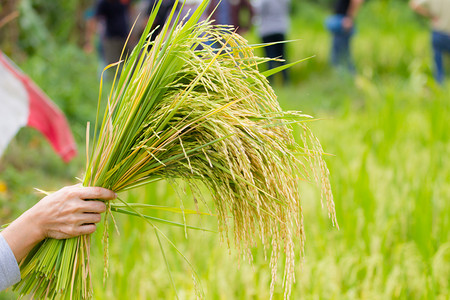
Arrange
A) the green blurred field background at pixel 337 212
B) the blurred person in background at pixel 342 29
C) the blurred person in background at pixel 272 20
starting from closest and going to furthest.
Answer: the green blurred field background at pixel 337 212 → the blurred person in background at pixel 272 20 → the blurred person in background at pixel 342 29

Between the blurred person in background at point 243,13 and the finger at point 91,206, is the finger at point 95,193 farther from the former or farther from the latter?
the blurred person in background at point 243,13

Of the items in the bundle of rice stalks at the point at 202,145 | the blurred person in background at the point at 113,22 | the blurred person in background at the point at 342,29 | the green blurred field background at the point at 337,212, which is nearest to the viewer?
the bundle of rice stalks at the point at 202,145

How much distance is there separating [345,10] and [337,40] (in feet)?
1.41

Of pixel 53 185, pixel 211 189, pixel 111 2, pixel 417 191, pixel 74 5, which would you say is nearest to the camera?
Answer: pixel 211 189

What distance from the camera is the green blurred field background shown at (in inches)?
89.3

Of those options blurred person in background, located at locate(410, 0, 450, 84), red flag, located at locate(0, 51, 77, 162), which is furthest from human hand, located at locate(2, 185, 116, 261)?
blurred person in background, located at locate(410, 0, 450, 84)

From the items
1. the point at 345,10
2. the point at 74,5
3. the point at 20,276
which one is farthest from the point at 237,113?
the point at 74,5

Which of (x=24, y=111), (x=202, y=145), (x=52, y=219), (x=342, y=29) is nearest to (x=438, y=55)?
(x=342, y=29)

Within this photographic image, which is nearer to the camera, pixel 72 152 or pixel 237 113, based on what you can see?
pixel 237 113

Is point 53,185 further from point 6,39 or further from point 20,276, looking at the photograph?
point 20,276

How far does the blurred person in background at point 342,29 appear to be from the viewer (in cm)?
693

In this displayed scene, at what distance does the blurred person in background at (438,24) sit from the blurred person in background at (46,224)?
16.5 ft

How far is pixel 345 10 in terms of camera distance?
6.98 meters

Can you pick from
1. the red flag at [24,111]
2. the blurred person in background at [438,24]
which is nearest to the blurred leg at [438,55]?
the blurred person in background at [438,24]
